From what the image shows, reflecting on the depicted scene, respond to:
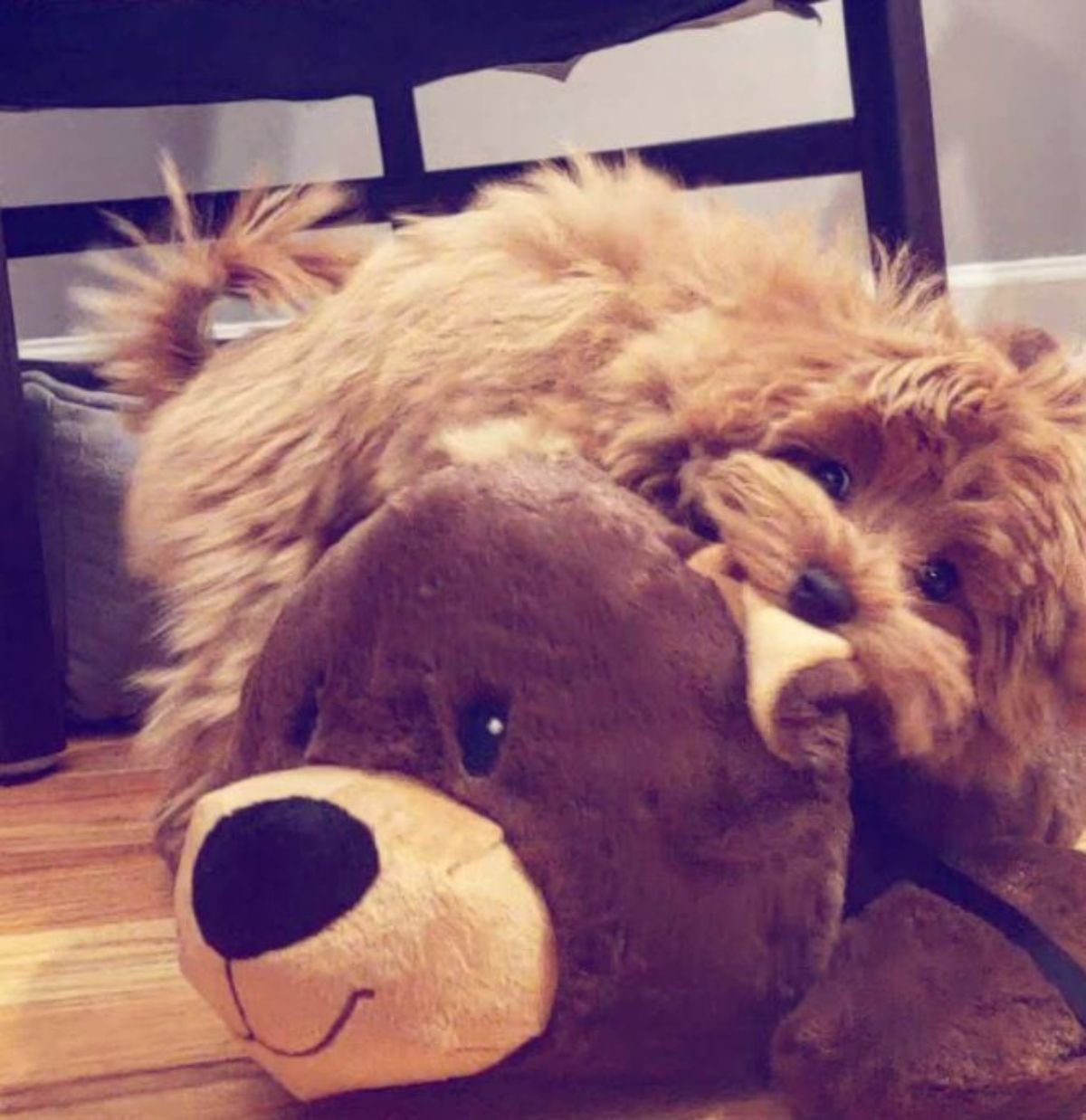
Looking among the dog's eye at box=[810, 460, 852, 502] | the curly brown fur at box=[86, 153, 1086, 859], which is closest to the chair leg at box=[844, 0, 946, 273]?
the curly brown fur at box=[86, 153, 1086, 859]

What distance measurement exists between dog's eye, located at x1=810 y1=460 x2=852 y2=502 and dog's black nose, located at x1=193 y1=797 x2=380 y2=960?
16cm

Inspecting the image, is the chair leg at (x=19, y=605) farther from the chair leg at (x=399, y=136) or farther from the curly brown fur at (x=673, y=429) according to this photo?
the chair leg at (x=399, y=136)

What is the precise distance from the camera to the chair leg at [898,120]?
3.09 feet

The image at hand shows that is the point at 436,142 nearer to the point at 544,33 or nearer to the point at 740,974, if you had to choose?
the point at 544,33

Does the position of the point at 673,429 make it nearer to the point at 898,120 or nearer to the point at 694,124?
the point at 898,120

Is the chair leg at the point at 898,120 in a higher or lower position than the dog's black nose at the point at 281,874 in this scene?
higher

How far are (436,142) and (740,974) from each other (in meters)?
1.24

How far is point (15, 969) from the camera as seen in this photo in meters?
0.62

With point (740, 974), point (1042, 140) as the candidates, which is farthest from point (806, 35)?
point (740, 974)

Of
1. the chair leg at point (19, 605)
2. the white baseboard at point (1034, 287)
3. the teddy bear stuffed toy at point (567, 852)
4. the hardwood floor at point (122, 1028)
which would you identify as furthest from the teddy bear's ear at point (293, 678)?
the white baseboard at point (1034, 287)

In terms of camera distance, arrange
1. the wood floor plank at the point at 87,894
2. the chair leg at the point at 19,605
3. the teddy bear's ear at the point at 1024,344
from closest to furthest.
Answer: the teddy bear's ear at the point at 1024,344 < the wood floor plank at the point at 87,894 < the chair leg at the point at 19,605

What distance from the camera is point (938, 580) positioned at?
18.1 inches

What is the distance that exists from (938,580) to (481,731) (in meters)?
0.14

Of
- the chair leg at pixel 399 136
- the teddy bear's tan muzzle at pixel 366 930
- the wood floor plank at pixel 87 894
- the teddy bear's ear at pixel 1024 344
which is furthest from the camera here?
the chair leg at pixel 399 136
